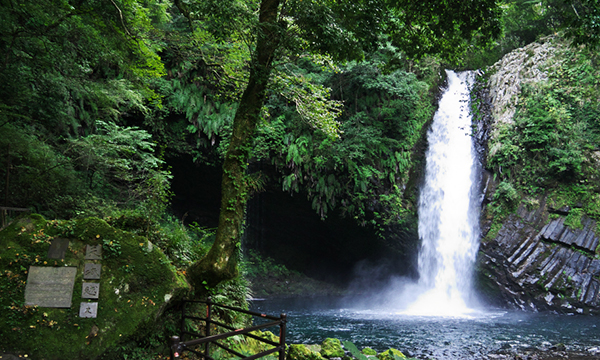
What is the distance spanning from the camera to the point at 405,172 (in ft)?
50.6

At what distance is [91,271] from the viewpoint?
408 centimetres

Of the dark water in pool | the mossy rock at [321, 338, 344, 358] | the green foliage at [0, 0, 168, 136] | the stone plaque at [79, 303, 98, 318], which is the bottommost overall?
the dark water in pool

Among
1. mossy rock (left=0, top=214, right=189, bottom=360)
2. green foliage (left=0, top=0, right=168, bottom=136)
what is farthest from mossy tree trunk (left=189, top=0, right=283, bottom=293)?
green foliage (left=0, top=0, right=168, bottom=136)

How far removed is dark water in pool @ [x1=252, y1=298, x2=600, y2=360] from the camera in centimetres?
824

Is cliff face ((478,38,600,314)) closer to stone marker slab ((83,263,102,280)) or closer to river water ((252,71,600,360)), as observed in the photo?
river water ((252,71,600,360))

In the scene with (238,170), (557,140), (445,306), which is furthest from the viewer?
(445,306)

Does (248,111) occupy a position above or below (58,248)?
above

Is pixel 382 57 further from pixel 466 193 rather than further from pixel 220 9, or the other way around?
pixel 220 9

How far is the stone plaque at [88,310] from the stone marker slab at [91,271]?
0.30m

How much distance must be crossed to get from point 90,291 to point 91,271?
227mm

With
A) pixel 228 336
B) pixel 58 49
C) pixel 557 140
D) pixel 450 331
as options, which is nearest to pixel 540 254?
pixel 557 140

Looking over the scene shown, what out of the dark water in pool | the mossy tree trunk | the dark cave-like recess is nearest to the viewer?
the mossy tree trunk

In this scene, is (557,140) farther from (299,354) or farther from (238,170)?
(238,170)

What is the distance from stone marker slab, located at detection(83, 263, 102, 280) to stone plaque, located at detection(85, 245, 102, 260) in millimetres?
83
